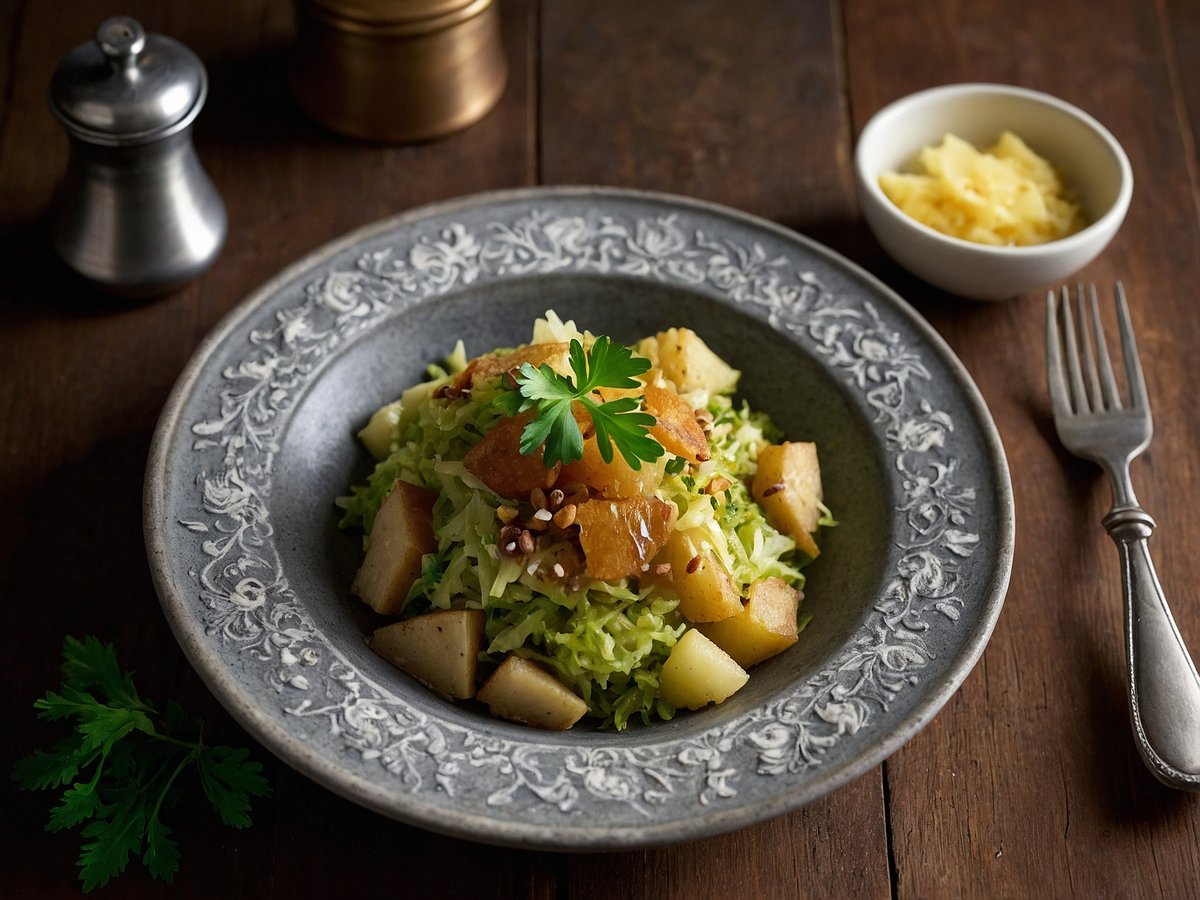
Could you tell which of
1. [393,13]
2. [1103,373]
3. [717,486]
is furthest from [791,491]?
[393,13]

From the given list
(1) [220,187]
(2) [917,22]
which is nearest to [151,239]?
(1) [220,187]

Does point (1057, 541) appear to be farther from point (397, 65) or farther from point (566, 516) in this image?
point (397, 65)

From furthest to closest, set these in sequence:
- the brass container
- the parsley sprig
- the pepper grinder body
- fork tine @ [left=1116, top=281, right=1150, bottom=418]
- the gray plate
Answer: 1. the brass container
2. the pepper grinder body
3. fork tine @ [left=1116, top=281, right=1150, bottom=418]
4. the parsley sprig
5. the gray plate

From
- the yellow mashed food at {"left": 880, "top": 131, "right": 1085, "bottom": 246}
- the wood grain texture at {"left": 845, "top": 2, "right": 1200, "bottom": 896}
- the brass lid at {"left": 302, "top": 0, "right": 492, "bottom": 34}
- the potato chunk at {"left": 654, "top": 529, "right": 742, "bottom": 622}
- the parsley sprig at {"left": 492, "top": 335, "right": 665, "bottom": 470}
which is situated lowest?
the wood grain texture at {"left": 845, "top": 2, "right": 1200, "bottom": 896}

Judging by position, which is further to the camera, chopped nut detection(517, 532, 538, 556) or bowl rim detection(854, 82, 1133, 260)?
bowl rim detection(854, 82, 1133, 260)

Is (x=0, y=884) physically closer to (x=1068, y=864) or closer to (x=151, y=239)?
(x=151, y=239)

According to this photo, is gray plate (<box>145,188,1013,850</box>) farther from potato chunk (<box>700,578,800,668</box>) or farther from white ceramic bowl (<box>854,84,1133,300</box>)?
white ceramic bowl (<box>854,84,1133,300</box>)

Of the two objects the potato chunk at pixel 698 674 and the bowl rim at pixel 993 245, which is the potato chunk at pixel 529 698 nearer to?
the potato chunk at pixel 698 674

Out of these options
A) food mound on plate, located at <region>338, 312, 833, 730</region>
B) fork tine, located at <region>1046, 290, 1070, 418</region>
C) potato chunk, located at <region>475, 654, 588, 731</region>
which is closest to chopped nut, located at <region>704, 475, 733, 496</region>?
food mound on plate, located at <region>338, 312, 833, 730</region>
